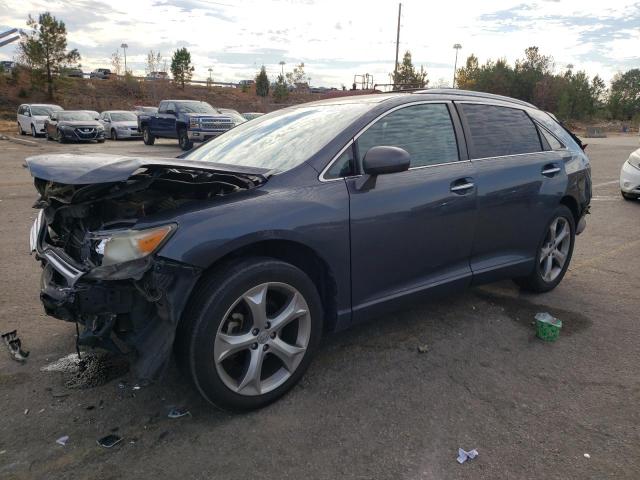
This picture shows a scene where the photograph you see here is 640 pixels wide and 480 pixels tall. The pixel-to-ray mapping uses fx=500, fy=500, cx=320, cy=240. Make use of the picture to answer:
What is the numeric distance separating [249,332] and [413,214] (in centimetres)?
129

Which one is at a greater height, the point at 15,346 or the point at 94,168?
the point at 94,168

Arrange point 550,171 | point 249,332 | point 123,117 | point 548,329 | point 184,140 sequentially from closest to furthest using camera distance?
point 249,332
point 548,329
point 550,171
point 184,140
point 123,117

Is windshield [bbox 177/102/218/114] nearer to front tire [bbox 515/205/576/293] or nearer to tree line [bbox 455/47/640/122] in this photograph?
front tire [bbox 515/205/576/293]

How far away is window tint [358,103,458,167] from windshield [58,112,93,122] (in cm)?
2314

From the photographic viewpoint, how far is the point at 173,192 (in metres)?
2.75

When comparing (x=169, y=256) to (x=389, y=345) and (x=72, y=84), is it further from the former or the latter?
(x=72, y=84)

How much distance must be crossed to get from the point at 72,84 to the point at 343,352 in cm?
5173

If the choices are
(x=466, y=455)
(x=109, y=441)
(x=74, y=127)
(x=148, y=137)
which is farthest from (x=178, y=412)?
(x=74, y=127)

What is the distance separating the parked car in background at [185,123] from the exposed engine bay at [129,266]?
1516 centimetres

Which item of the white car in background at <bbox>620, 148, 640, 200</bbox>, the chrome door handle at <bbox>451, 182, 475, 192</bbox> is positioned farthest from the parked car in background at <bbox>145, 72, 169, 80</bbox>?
the chrome door handle at <bbox>451, 182, 475, 192</bbox>

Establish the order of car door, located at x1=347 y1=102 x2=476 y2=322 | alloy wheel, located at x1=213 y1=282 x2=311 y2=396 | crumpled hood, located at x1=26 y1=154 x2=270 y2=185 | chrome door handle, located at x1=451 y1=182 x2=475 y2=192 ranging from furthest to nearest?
chrome door handle, located at x1=451 y1=182 x2=475 y2=192
car door, located at x1=347 y1=102 x2=476 y2=322
alloy wheel, located at x1=213 y1=282 x2=311 y2=396
crumpled hood, located at x1=26 y1=154 x2=270 y2=185

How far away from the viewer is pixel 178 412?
2.70m

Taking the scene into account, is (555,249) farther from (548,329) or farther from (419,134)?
(419,134)

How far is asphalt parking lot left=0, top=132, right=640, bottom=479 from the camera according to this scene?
230 centimetres
